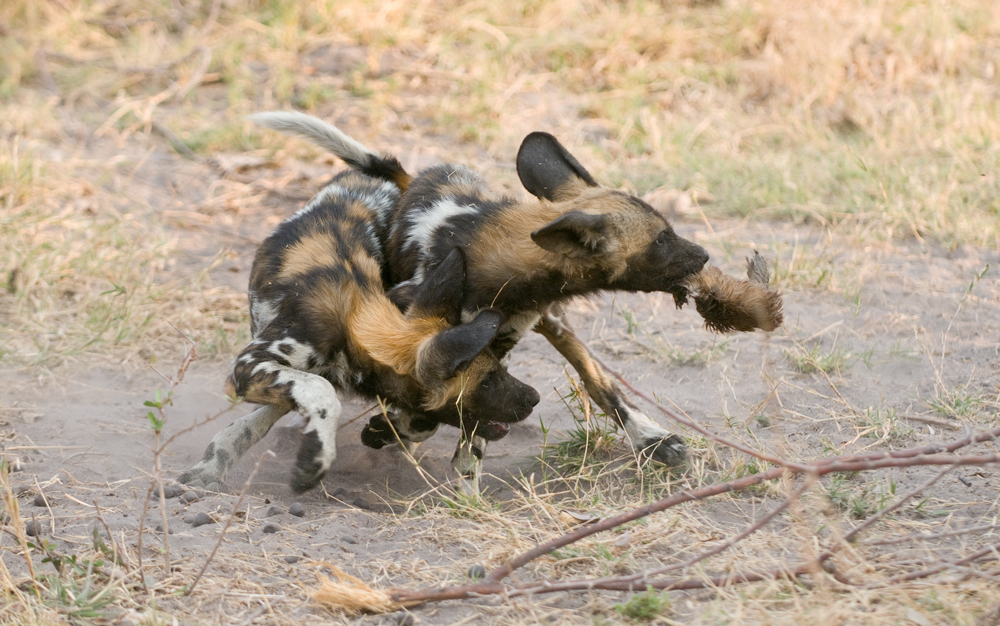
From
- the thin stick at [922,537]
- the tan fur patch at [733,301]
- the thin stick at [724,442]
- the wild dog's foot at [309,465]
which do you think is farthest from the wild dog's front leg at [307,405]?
the thin stick at [922,537]

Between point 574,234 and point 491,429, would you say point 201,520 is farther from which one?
point 574,234

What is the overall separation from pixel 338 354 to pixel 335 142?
135 centimetres

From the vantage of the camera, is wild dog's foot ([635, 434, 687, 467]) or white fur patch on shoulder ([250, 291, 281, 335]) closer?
wild dog's foot ([635, 434, 687, 467])

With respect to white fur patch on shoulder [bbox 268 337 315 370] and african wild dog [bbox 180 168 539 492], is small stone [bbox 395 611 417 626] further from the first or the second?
white fur patch on shoulder [bbox 268 337 315 370]

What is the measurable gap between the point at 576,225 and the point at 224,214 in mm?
3784

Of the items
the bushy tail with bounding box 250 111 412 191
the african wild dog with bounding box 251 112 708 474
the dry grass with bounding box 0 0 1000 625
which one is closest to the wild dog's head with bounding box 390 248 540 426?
the african wild dog with bounding box 251 112 708 474

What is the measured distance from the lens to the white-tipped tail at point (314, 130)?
15.6ft

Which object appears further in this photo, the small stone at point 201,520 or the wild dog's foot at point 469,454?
the wild dog's foot at point 469,454

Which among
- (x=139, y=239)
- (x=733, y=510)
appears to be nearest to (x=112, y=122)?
(x=139, y=239)

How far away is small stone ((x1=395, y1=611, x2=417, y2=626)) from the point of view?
2.53 m

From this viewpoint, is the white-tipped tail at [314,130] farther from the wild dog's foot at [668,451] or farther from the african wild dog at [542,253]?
the wild dog's foot at [668,451]

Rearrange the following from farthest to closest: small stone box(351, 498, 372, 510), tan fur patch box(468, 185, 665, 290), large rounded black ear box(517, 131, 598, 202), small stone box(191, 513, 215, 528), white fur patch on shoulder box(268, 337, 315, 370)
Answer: large rounded black ear box(517, 131, 598, 202) → white fur patch on shoulder box(268, 337, 315, 370) → small stone box(351, 498, 372, 510) → tan fur patch box(468, 185, 665, 290) → small stone box(191, 513, 215, 528)

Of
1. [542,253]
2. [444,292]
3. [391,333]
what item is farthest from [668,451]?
[391,333]

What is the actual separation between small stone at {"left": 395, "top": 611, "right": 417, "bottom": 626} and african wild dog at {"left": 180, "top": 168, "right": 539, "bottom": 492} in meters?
1.00
